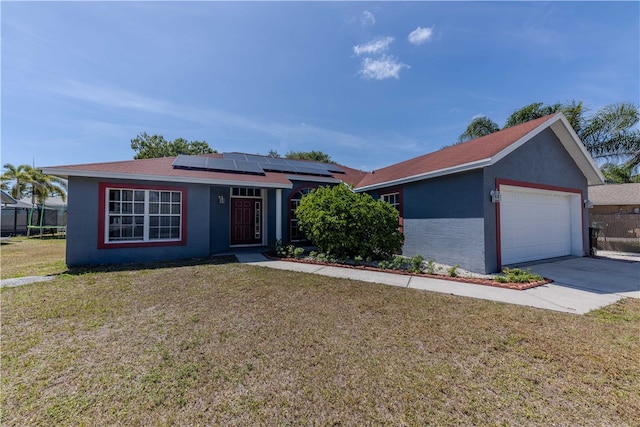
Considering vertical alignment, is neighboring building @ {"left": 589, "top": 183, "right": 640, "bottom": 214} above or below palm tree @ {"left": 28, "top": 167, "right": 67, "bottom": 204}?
below

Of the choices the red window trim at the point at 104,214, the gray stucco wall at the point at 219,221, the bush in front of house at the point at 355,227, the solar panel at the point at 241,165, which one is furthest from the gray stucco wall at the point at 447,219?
the red window trim at the point at 104,214

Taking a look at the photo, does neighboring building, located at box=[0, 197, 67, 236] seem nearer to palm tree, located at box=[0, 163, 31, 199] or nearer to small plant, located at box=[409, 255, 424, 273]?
palm tree, located at box=[0, 163, 31, 199]

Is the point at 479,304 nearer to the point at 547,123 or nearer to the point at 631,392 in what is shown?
the point at 631,392

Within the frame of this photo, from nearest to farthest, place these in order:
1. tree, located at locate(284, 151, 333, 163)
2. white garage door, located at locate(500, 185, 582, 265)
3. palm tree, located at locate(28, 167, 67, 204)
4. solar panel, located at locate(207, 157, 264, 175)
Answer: white garage door, located at locate(500, 185, 582, 265) < solar panel, located at locate(207, 157, 264, 175) < palm tree, located at locate(28, 167, 67, 204) < tree, located at locate(284, 151, 333, 163)

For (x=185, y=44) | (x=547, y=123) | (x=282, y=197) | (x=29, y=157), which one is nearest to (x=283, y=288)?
(x=282, y=197)

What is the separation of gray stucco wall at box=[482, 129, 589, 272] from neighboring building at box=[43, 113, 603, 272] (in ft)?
0.11

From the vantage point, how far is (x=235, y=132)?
747 inches

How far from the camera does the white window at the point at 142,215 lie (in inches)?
326

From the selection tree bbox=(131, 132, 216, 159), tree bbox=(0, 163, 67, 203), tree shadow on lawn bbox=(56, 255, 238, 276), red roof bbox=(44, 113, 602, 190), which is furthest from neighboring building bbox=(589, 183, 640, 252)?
tree bbox=(131, 132, 216, 159)

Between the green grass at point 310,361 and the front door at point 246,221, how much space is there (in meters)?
6.59

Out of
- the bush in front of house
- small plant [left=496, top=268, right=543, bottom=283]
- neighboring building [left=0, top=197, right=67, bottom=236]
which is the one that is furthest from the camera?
neighboring building [left=0, top=197, right=67, bottom=236]

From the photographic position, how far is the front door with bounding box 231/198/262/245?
37.8 feet

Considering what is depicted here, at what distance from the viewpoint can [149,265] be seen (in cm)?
782

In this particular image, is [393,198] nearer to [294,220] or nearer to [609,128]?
[294,220]
